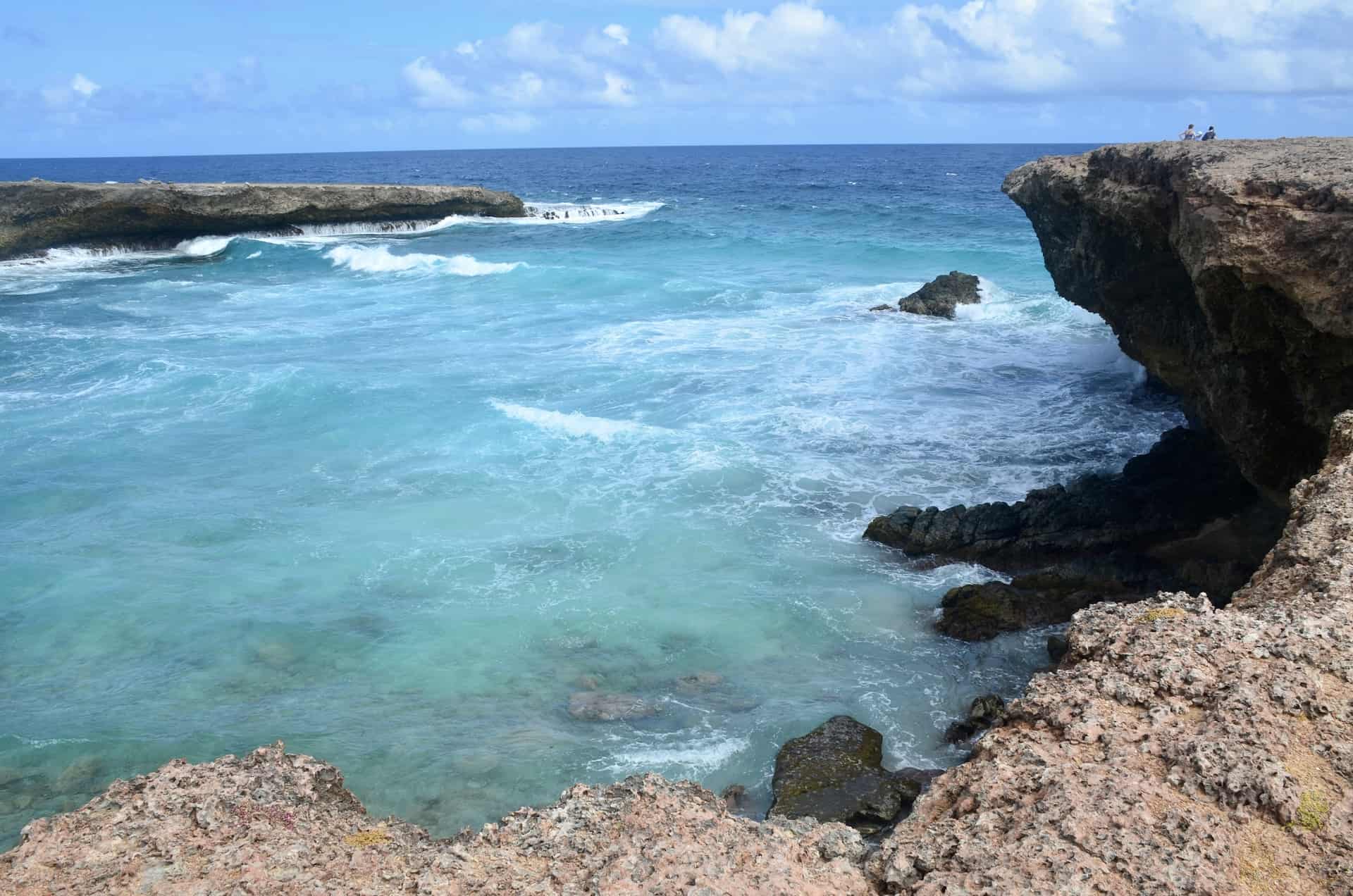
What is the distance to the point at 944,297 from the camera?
1030 inches

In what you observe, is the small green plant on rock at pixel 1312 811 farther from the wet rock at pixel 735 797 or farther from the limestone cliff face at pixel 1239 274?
the limestone cliff face at pixel 1239 274

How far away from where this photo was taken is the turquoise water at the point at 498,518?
8789 mm

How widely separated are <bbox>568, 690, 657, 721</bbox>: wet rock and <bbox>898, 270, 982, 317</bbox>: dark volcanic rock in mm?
18884

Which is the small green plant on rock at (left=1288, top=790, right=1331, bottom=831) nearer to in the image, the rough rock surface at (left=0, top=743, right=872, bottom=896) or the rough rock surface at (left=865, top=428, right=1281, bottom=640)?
the rough rock surface at (left=0, top=743, right=872, bottom=896)

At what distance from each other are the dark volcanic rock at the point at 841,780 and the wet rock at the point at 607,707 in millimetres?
1564

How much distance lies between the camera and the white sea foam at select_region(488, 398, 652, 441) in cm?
1642

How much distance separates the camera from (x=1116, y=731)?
461 centimetres

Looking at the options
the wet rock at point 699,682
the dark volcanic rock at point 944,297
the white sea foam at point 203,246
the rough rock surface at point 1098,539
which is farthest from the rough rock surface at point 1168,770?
the white sea foam at point 203,246

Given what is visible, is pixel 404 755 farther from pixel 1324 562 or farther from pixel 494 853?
pixel 1324 562

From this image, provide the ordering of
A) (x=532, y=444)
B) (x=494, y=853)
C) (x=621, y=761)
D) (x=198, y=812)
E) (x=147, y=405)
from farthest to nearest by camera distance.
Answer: (x=147, y=405), (x=532, y=444), (x=621, y=761), (x=198, y=812), (x=494, y=853)

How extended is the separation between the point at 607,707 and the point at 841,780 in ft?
8.26

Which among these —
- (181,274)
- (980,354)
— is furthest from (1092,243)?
(181,274)

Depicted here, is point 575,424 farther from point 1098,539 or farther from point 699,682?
point 1098,539

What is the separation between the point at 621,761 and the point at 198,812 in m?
4.12
